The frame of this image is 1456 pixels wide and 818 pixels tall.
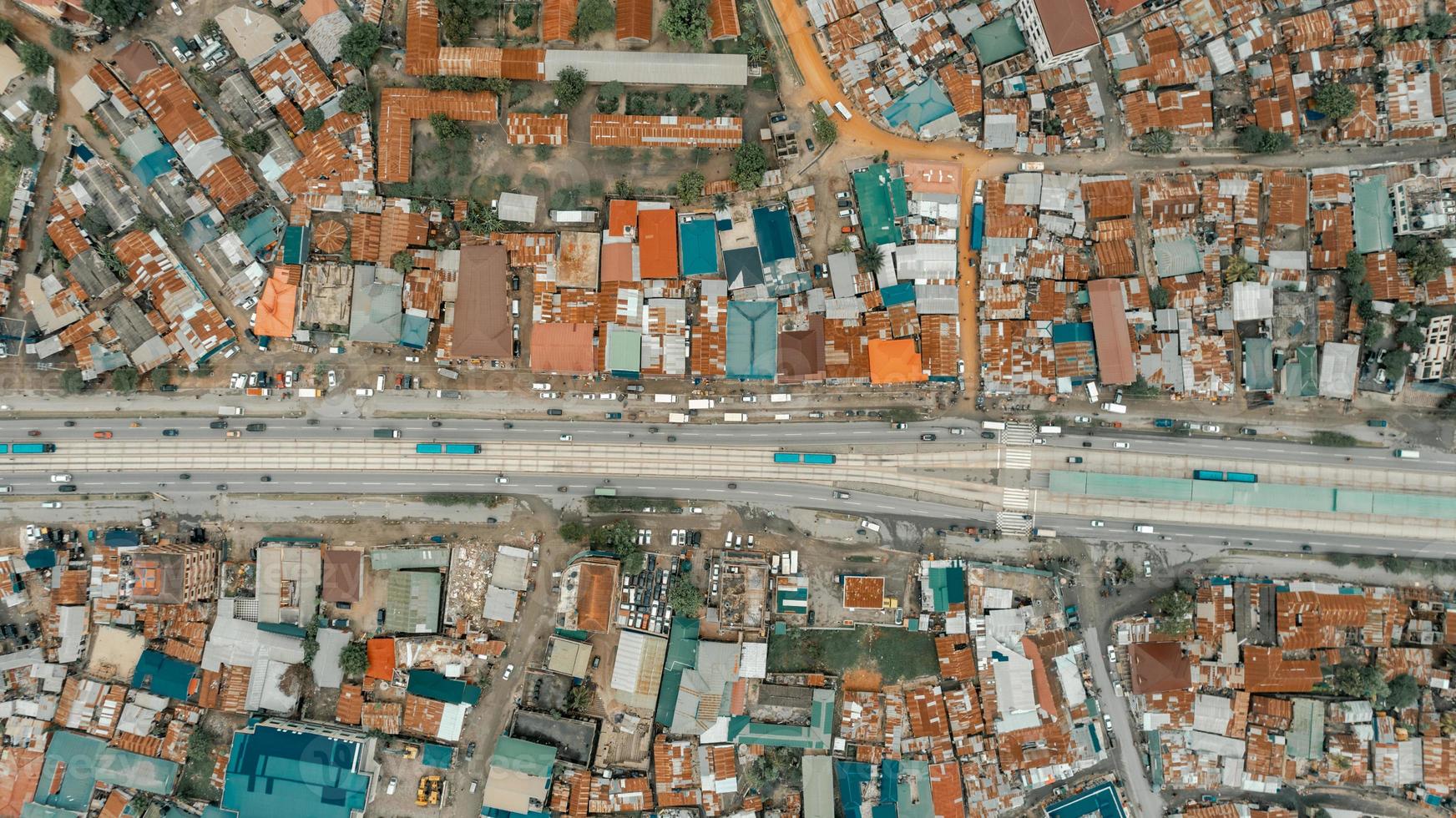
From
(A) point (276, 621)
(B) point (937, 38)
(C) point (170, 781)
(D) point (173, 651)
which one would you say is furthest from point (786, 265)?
(C) point (170, 781)

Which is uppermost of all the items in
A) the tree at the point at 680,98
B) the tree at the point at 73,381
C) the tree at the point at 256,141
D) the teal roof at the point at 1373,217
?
the tree at the point at 680,98

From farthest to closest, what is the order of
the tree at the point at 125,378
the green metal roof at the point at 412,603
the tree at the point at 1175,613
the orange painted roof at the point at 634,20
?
the tree at the point at 1175,613, the green metal roof at the point at 412,603, the orange painted roof at the point at 634,20, the tree at the point at 125,378

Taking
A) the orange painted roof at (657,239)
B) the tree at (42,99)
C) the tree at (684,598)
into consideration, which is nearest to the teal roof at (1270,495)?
the tree at (684,598)

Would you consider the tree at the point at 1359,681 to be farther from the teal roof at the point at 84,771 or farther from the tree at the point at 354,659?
the teal roof at the point at 84,771

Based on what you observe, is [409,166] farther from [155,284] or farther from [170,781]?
[170,781]

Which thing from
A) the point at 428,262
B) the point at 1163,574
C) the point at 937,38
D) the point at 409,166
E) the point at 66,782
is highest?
the point at 937,38

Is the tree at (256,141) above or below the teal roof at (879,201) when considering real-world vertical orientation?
above
